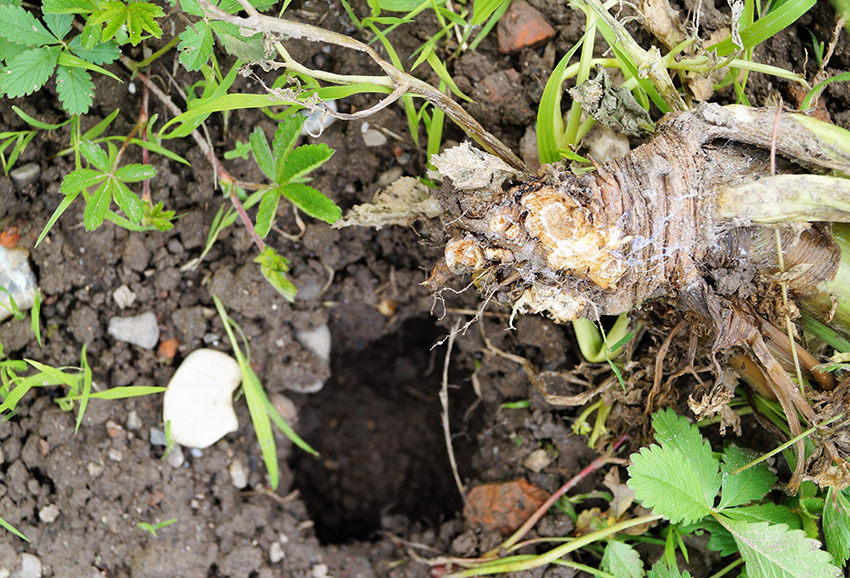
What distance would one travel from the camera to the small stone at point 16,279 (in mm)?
1756

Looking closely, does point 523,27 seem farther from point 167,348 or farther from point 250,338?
point 167,348

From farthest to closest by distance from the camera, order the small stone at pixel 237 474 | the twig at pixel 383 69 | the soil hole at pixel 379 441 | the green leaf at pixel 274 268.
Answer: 1. the soil hole at pixel 379 441
2. the small stone at pixel 237 474
3. the green leaf at pixel 274 268
4. the twig at pixel 383 69

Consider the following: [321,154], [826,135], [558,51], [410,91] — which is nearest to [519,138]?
[558,51]

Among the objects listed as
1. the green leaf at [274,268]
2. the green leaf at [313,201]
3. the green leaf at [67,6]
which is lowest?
the green leaf at [274,268]

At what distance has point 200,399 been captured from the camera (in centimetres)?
185

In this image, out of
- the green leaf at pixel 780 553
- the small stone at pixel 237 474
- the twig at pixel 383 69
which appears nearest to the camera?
the twig at pixel 383 69

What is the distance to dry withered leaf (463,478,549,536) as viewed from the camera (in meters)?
1.89

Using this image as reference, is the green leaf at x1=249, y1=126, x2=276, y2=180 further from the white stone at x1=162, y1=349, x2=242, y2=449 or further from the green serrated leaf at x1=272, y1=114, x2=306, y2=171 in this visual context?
the white stone at x1=162, y1=349, x2=242, y2=449

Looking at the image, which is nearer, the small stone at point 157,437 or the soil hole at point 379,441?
the small stone at point 157,437

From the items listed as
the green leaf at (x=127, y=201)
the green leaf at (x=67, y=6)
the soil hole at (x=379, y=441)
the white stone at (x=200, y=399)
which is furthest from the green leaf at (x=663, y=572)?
the green leaf at (x=67, y=6)

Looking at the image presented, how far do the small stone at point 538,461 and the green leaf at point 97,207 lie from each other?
150 cm

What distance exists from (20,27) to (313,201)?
89 cm

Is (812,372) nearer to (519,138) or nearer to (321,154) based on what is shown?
(519,138)

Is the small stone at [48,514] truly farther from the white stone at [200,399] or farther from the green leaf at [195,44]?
the green leaf at [195,44]
